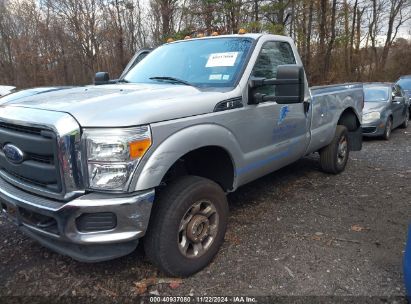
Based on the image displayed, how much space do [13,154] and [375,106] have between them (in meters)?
8.79

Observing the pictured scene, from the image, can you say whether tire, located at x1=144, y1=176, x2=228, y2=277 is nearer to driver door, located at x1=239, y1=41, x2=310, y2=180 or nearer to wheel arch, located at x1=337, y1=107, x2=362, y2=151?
driver door, located at x1=239, y1=41, x2=310, y2=180

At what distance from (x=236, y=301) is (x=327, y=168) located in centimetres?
355

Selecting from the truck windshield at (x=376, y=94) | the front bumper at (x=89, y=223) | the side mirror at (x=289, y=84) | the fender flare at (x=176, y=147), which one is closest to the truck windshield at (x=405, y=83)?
the truck windshield at (x=376, y=94)

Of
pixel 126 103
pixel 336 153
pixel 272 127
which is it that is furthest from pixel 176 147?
pixel 336 153

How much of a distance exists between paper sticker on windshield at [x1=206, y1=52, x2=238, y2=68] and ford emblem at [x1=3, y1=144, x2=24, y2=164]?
1.95 metres

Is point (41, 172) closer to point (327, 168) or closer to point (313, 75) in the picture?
point (327, 168)

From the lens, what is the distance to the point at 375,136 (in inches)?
362

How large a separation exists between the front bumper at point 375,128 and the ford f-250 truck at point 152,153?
5.85 meters

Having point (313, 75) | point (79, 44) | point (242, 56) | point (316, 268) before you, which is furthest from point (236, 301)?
point (79, 44)

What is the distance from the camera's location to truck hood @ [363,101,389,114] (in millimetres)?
9139

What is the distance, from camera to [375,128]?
8.98m

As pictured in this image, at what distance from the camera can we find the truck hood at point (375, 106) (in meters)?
9.14

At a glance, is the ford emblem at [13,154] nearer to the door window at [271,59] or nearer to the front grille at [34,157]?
the front grille at [34,157]

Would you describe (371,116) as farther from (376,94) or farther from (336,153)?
(336,153)
